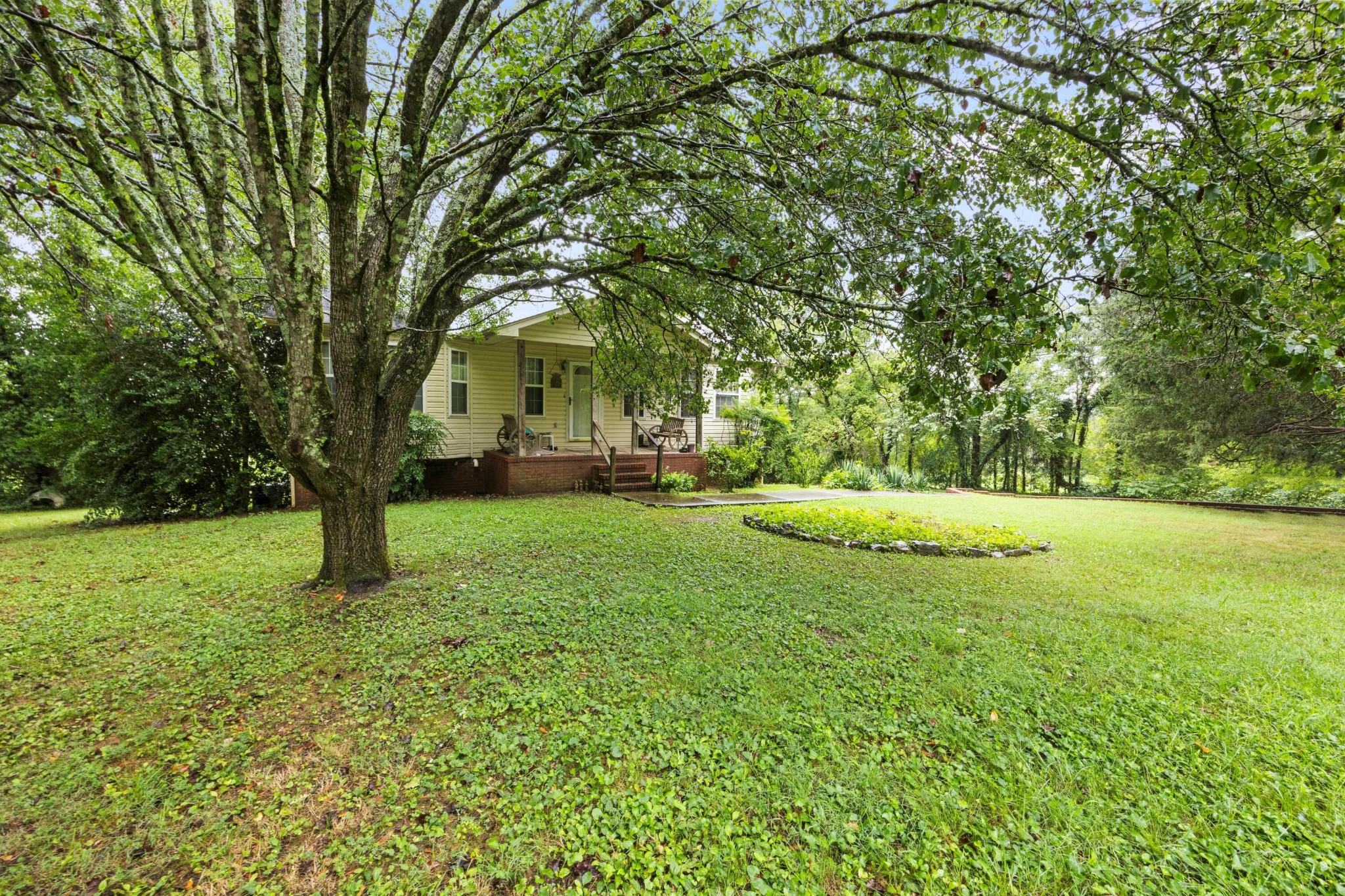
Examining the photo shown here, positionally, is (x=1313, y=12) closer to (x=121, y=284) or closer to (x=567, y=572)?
(x=567, y=572)

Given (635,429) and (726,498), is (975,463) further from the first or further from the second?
(635,429)

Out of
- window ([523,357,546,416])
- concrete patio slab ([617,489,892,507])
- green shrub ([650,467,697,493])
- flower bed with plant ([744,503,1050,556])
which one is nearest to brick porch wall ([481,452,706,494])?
green shrub ([650,467,697,493])

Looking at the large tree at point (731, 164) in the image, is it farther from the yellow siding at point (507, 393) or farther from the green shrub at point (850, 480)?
the green shrub at point (850, 480)

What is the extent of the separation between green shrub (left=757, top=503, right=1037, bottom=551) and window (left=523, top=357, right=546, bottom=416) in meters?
6.79

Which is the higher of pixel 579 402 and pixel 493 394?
pixel 493 394

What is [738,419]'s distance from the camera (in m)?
15.0

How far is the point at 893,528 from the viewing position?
7.82 m

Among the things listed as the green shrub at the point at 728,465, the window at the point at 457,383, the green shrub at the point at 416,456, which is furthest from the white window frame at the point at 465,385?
the green shrub at the point at 728,465

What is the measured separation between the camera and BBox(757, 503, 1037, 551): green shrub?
23.9ft

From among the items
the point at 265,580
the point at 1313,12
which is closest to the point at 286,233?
the point at 265,580

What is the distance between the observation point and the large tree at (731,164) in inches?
112

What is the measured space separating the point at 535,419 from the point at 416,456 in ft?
10.9

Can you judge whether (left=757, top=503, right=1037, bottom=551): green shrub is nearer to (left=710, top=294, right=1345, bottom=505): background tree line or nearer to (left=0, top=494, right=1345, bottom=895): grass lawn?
(left=710, top=294, right=1345, bottom=505): background tree line

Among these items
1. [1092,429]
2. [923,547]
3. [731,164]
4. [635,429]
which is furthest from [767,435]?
[1092,429]
